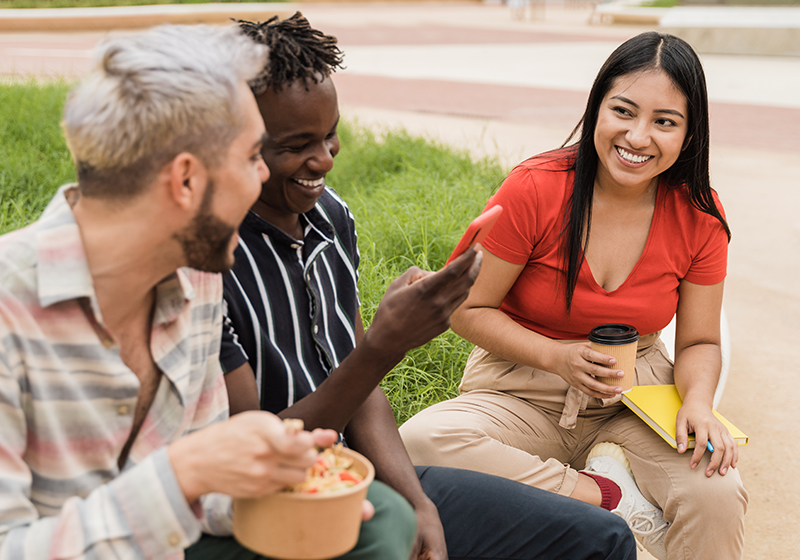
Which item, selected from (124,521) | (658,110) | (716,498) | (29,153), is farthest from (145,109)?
(29,153)

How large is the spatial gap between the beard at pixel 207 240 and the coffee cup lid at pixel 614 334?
4.07 feet

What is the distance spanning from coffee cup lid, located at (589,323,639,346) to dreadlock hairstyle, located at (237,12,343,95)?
1.05 meters

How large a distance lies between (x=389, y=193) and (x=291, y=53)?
3043mm

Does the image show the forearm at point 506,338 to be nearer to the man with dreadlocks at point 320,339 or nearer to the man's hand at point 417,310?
the man with dreadlocks at point 320,339

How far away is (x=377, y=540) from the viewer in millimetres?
1420

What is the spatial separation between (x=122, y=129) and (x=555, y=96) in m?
10.1

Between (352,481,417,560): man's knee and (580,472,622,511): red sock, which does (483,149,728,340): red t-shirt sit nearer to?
(580,472,622,511): red sock

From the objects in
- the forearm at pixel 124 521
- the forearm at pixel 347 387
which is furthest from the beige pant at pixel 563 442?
the forearm at pixel 124 521

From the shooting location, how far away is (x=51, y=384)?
1276mm

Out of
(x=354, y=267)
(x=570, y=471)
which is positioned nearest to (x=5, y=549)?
(x=354, y=267)

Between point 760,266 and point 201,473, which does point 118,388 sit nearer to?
point 201,473

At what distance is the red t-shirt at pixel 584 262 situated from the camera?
8.21 feet

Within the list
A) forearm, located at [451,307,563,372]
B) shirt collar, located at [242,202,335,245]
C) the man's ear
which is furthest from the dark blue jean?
the man's ear

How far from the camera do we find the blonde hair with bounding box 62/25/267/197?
126cm
